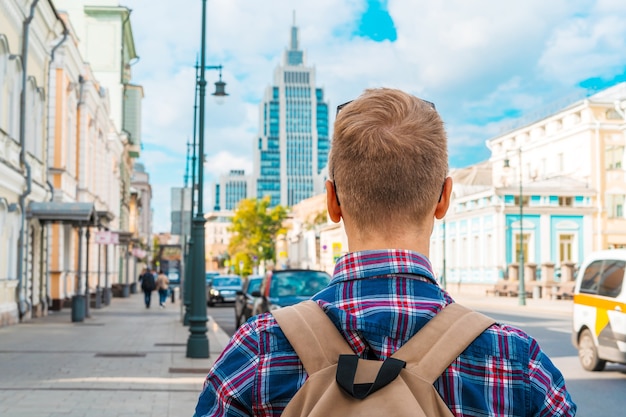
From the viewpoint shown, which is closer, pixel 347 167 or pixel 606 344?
pixel 347 167

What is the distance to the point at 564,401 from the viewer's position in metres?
1.75

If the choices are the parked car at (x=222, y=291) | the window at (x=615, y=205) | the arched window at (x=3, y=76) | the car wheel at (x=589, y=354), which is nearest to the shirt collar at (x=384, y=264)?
the car wheel at (x=589, y=354)

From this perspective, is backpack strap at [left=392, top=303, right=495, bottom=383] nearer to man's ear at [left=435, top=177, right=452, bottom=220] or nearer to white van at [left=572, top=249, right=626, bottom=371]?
man's ear at [left=435, top=177, right=452, bottom=220]

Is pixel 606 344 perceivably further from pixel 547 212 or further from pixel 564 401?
pixel 547 212

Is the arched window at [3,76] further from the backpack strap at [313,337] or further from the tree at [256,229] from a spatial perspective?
the tree at [256,229]

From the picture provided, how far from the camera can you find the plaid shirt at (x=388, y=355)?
1666mm

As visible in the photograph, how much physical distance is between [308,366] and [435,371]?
24cm

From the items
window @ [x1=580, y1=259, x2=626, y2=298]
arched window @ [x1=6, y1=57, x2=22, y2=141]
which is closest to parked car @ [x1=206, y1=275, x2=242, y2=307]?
arched window @ [x1=6, y1=57, x2=22, y2=141]

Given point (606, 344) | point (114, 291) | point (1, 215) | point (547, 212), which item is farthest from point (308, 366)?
point (547, 212)

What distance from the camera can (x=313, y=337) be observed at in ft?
5.38

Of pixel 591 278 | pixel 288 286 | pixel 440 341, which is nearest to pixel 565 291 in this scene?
pixel 288 286

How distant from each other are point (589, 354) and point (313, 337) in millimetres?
12427

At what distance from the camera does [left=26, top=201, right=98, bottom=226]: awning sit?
79.0ft

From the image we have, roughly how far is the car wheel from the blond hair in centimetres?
1191
